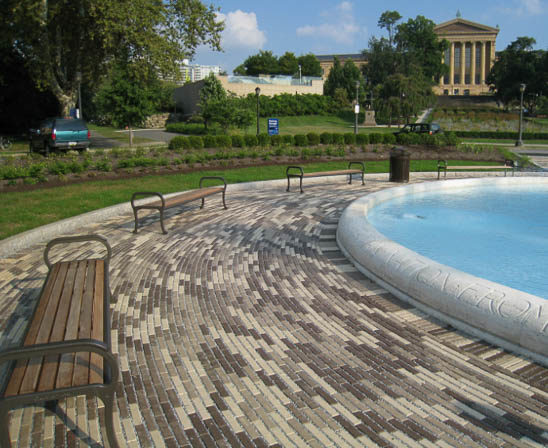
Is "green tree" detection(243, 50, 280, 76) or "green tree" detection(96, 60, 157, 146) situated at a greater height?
"green tree" detection(243, 50, 280, 76)

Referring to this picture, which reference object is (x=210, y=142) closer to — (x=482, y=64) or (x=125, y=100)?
(x=125, y=100)

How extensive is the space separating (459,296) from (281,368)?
6.19ft

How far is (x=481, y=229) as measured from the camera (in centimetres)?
900

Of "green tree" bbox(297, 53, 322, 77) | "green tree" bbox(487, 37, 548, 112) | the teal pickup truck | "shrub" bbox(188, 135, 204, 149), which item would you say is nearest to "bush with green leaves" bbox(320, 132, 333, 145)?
"shrub" bbox(188, 135, 204, 149)

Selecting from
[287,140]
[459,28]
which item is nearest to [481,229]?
[287,140]

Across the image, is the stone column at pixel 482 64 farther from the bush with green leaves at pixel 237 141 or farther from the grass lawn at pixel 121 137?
the bush with green leaves at pixel 237 141

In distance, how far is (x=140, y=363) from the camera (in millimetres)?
3688

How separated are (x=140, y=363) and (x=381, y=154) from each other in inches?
Result: 763

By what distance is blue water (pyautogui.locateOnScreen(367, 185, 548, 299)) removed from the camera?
21.5 feet

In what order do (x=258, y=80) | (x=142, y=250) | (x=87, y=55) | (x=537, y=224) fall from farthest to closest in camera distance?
(x=258, y=80), (x=87, y=55), (x=537, y=224), (x=142, y=250)

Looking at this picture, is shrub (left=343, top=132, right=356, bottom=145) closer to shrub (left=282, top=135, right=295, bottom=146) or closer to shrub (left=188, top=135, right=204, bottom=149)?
shrub (left=282, top=135, right=295, bottom=146)

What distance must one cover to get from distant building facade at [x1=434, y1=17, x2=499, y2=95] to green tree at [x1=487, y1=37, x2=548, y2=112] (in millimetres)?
26209

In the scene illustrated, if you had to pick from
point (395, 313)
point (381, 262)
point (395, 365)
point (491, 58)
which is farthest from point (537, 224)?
point (491, 58)

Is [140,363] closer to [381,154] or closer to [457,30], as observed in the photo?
[381,154]
